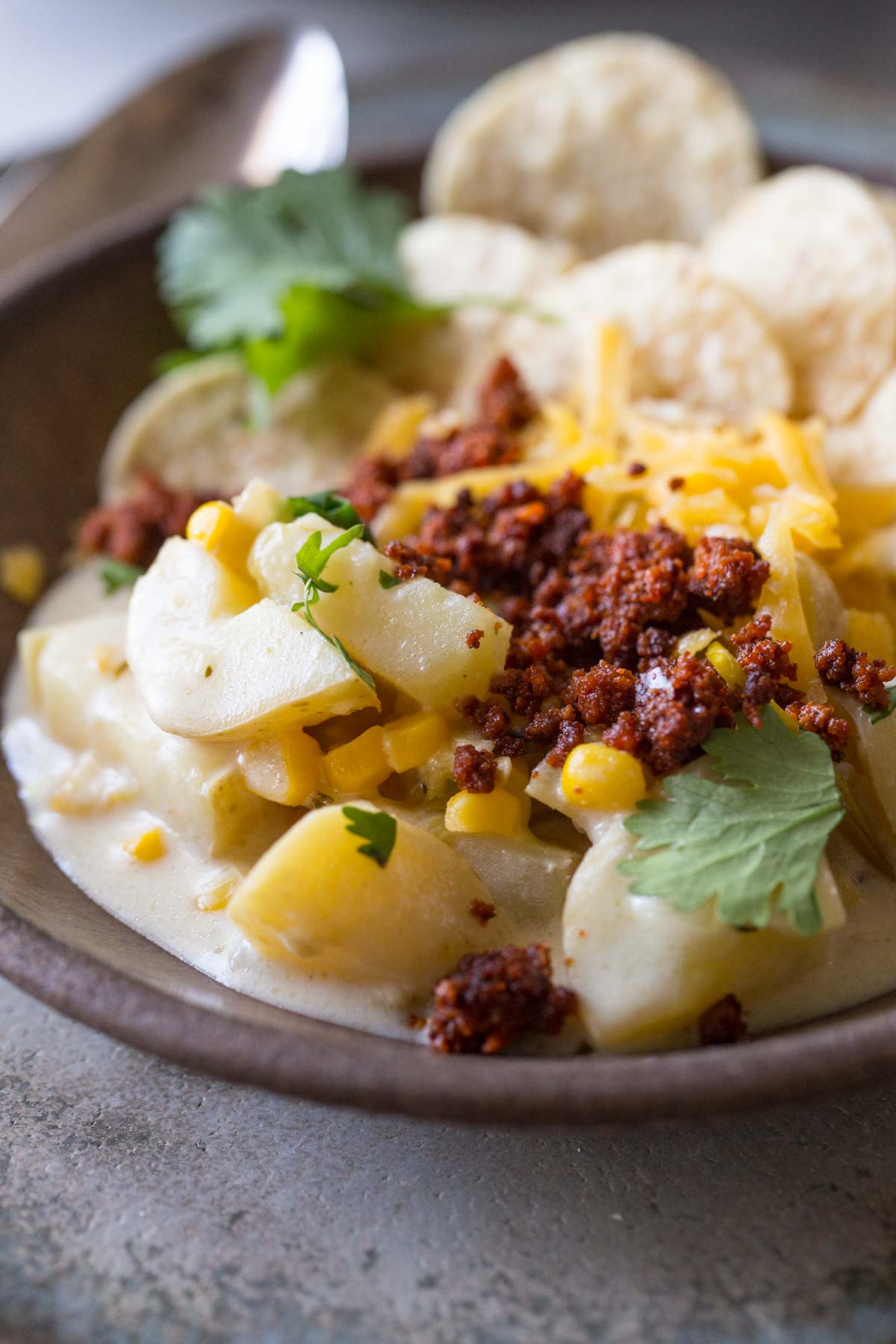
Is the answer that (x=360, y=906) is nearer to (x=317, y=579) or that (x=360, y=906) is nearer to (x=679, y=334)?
(x=317, y=579)

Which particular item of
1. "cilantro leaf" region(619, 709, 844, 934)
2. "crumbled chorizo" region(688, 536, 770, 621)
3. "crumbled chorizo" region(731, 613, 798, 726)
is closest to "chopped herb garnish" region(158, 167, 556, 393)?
"crumbled chorizo" region(688, 536, 770, 621)

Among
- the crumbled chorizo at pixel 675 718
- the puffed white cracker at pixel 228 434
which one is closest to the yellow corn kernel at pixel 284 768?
the crumbled chorizo at pixel 675 718

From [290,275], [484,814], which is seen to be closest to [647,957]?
[484,814]

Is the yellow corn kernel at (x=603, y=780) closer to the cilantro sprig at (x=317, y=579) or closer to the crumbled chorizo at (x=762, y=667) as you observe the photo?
the crumbled chorizo at (x=762, y=667)

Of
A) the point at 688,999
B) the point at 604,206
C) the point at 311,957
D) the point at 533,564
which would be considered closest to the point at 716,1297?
the point at 688,999

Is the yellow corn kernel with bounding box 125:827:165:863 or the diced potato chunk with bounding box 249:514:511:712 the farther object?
the yellow corn kernel with bounding box 125:827:165:863

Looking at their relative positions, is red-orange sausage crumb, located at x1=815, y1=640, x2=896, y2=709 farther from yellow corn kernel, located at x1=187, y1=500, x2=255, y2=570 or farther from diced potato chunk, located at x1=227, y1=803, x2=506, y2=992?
yellow corn kernel, located at x1=187, y1=500, x2=255, y2=570

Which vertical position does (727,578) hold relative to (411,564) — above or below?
below
